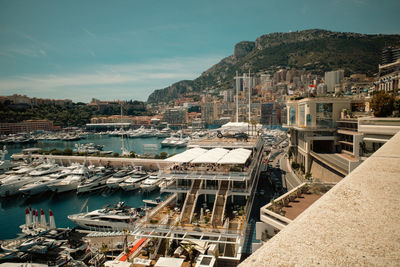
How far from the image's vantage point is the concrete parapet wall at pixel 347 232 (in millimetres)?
1400

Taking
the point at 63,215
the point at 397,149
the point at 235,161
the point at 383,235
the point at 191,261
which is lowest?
the point at 63,215

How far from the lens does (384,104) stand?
51.3 feet

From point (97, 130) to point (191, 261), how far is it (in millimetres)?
122140

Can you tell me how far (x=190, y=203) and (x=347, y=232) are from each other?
43.4 feet

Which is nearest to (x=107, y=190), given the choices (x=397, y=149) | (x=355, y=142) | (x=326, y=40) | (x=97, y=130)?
(x=355, y=142)

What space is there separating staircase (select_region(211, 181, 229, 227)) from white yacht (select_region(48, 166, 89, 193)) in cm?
2224

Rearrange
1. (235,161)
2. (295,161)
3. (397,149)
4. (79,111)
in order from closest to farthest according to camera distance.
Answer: (397,149) < (235,161) < (295,161) < (79,111)

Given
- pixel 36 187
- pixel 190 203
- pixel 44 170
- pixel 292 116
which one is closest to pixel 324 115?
pixel 292 116

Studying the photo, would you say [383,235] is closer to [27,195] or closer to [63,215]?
[63,215]

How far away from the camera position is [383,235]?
1519 mm

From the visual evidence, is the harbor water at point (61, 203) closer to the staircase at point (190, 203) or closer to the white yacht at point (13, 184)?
the white yacht at point (13, 184)

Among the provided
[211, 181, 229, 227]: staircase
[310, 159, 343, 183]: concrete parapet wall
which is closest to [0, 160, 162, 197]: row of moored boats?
[211, 181, 229, 227]: staircase

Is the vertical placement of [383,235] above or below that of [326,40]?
below

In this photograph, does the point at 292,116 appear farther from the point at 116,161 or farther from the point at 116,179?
the point at 116,161
